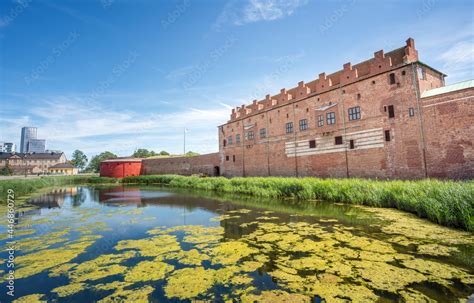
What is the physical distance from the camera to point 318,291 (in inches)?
125

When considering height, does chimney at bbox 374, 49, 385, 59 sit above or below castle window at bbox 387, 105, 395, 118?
above

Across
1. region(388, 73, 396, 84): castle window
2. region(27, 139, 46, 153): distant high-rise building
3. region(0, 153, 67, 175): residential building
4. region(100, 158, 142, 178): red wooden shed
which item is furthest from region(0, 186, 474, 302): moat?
A: region(27, 139, 46, 153): distant high-rise building

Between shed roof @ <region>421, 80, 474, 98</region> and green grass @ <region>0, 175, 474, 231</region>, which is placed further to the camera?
shed roof @ <region>421, 80, 474, 98</region>

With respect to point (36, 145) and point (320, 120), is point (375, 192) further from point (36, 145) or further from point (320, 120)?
point (36, 145)

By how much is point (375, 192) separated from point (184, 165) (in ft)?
85.6

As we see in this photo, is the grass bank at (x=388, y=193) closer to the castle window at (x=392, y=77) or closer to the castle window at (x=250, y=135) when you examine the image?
the castle window at (x=392, y=77)

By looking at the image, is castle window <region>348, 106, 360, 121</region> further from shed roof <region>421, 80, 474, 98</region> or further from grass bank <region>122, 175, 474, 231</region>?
grass bank <region>122, 175, 474, 231</region>

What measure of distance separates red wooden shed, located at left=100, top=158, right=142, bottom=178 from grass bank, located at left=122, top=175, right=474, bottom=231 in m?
21.9

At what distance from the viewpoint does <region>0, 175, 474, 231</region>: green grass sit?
21.2ft

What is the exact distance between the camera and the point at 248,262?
4324mm

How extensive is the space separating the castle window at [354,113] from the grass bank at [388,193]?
209 inches

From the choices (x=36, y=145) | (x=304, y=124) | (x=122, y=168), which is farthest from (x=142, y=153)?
(x=36, y=145)

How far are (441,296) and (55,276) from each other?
576 cm

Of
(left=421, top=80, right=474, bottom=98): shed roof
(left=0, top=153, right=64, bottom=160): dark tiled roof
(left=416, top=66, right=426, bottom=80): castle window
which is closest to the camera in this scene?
(left=421, top=80, right=474, bottom=98): shed roof
